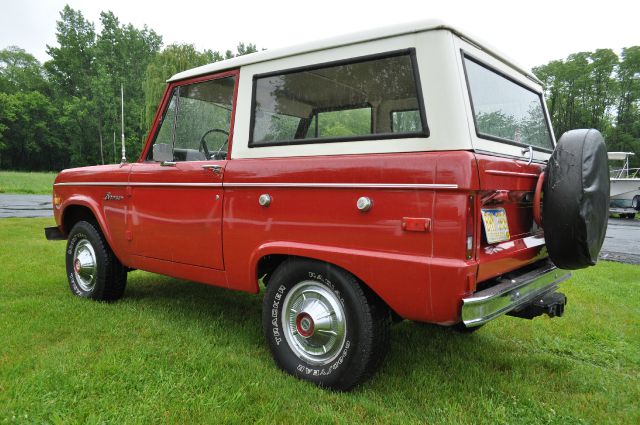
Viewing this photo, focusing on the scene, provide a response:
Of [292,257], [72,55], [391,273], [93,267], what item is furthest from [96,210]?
[72,55]

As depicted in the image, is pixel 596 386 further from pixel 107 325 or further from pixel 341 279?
pixel 107 325

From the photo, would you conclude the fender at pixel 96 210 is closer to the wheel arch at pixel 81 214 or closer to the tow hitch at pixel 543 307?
the wheel arch at pixel 81 214

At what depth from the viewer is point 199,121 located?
3.70m

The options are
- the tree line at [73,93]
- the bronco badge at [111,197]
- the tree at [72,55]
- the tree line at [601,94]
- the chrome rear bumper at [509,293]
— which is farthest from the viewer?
the tree at [72,55]

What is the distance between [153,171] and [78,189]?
50.9 inches

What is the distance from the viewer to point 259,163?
9.66ft

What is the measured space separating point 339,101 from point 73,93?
68320 mm

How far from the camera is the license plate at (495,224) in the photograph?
7.71ft

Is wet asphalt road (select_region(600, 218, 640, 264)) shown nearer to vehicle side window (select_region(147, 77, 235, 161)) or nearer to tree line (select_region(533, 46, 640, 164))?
vehicle side window (select_region(147, 77, 235, 161))

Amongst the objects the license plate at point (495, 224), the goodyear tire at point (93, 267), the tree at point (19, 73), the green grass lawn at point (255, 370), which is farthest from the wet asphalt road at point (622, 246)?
the tree at point (19, 73)

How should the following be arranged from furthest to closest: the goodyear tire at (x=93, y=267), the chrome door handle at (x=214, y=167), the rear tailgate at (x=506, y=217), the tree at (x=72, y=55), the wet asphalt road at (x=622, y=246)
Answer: the tree at (x=72, y=55) < the wet asphalt road at (x=622, y=246) < the goodyear tire at (x=93, y=267) < the chrome door handle at (x=214, y=167) < the rear tailgate at (x=506, y=217)

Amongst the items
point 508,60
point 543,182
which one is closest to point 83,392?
point 543,182

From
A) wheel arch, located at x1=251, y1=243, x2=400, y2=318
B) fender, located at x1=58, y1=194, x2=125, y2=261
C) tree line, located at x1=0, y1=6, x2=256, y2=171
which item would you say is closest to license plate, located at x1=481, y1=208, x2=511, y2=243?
wheel arch, located at x1=251, y1=243, x2=400, y2=318

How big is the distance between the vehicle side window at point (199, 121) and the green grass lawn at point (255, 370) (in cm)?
146
